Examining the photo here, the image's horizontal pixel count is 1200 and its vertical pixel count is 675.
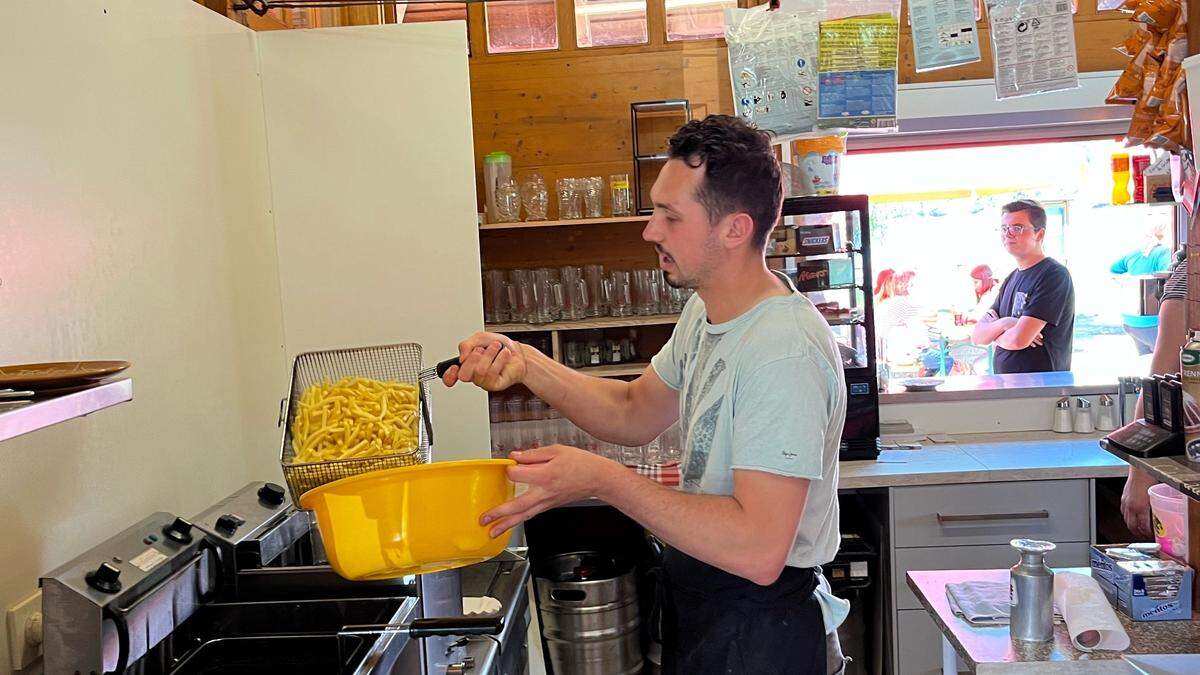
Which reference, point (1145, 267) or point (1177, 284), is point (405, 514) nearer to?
point (1177, 284)

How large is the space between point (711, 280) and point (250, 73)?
176 cm

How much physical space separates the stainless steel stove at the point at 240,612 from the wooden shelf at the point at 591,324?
1935 millimetres

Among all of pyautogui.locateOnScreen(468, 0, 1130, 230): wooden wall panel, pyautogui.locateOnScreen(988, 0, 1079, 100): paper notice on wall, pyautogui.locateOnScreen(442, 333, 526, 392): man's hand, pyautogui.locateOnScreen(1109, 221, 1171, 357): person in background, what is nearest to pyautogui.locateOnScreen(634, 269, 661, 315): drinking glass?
pyautogui.locateOnScreen(468, 0, 1130, 230): wooden wall panel

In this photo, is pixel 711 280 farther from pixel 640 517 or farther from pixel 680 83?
pixel 680 83

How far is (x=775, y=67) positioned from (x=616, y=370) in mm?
1430

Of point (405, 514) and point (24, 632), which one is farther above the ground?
point (405, 514)

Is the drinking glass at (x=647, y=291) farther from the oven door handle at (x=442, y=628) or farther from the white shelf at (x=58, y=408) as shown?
the white shelf at (x=58, y=408)

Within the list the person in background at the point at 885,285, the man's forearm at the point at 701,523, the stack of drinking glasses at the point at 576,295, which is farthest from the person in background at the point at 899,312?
the man's forearm at the point at 701,523

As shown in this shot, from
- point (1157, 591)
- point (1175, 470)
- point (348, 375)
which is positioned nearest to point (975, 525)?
point (1157, 591)

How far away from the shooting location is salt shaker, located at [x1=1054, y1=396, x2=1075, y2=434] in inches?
158

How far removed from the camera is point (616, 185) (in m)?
4.18

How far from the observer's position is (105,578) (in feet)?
5.35

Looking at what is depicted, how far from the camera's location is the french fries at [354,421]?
1.84 meters

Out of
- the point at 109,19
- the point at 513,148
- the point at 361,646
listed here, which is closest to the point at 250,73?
the point at 109,19
